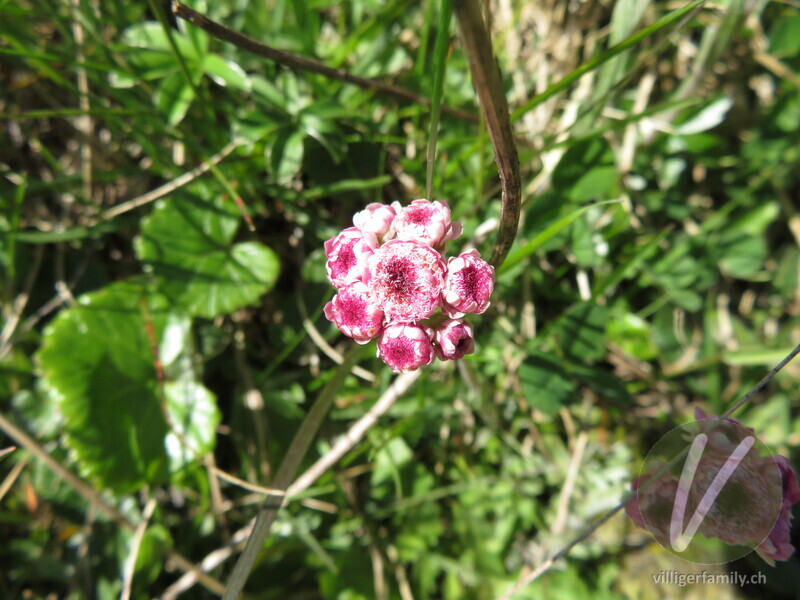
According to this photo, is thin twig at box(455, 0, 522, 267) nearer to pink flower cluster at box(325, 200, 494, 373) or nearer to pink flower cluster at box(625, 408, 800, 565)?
pink flower cluster at box(325, 200, 494, 373)

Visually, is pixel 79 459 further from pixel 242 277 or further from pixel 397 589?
pixel 397 589

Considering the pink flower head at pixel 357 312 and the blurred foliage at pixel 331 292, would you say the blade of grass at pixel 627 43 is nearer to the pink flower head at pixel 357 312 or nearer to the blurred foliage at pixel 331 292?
the blurred foliage at pixel 331 292

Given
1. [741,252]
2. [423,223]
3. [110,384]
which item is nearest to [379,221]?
[423,223]

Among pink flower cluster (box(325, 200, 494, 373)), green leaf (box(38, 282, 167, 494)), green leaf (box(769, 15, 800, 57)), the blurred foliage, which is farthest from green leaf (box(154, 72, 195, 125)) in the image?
green leaf (box(769, 15, 800, 57))

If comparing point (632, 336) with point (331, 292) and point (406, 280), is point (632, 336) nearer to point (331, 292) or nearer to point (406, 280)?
point (331, 292)

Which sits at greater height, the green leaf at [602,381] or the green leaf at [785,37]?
the green leaf at [785,37]

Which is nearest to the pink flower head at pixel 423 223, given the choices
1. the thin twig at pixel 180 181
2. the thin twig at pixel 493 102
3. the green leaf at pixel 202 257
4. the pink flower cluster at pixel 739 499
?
the thin twig at pixel 493 102
